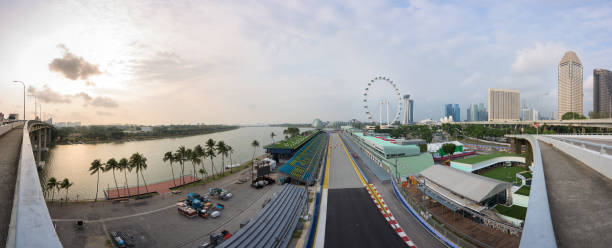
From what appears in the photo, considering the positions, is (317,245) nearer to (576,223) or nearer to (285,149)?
(576,223)

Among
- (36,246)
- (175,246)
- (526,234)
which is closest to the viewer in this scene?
(36,246)

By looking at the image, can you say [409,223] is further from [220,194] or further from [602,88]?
[602,88]

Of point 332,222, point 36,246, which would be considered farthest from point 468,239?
point 36,246

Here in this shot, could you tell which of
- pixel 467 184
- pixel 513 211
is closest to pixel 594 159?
pixel 467 184

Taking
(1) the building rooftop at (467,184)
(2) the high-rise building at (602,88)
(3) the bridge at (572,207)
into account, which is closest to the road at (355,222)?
(1) the building rooftop at (467,184)

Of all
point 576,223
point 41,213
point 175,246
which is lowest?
point 175,246

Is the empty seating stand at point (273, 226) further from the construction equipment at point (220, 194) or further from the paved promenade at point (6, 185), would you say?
the construction equipment at point (220, 194)
